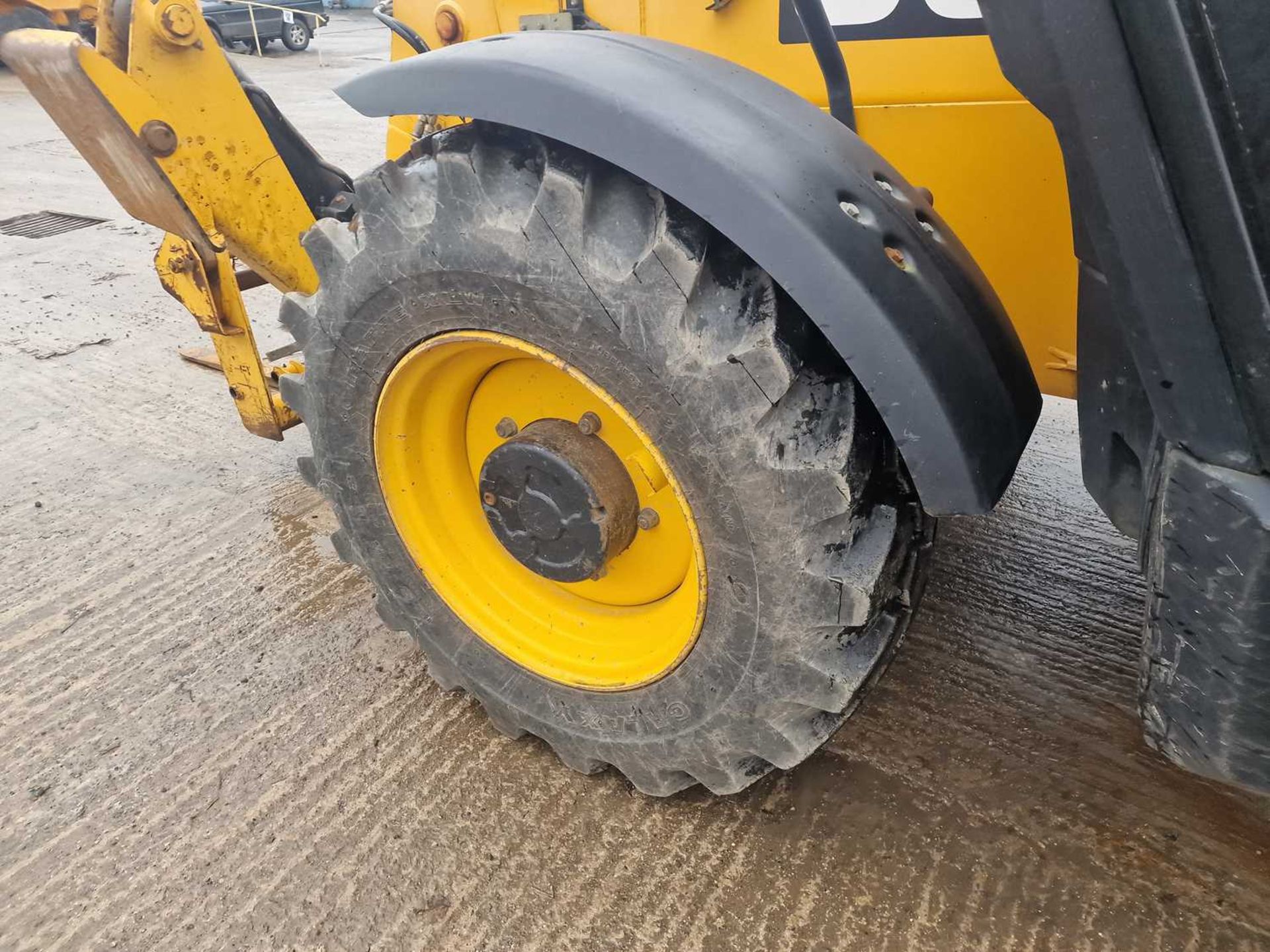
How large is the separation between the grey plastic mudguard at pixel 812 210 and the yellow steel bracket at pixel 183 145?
1.12 meters

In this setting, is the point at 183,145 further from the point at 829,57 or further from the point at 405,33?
the point at 829,57

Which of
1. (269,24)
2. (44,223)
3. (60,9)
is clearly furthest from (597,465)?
(269,24)

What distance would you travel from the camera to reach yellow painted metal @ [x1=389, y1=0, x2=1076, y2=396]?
154 centimetres

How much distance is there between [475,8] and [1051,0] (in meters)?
1.71

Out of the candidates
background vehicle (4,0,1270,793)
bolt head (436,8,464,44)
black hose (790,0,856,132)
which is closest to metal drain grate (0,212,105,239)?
background vehicle (4,0,1270,793)

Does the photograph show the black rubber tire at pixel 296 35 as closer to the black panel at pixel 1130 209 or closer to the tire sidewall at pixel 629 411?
the tire sidewall at pixel 629 411

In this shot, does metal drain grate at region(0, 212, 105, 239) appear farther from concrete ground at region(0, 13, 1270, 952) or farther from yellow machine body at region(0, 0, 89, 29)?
yellow machine body at region(0, 0, 89, 29)

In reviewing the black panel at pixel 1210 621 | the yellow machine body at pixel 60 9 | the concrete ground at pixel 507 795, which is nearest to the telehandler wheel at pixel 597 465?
the concrete ground at pixel 507 795

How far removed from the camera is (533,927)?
1498mm

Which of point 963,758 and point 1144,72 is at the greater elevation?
point 1144,72

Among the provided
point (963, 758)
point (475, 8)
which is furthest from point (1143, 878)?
point (475, 8)

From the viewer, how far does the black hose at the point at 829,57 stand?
4.68 feet

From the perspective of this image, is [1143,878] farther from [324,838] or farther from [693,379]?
[324,838]

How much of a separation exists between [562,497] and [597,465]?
3.3 inches
